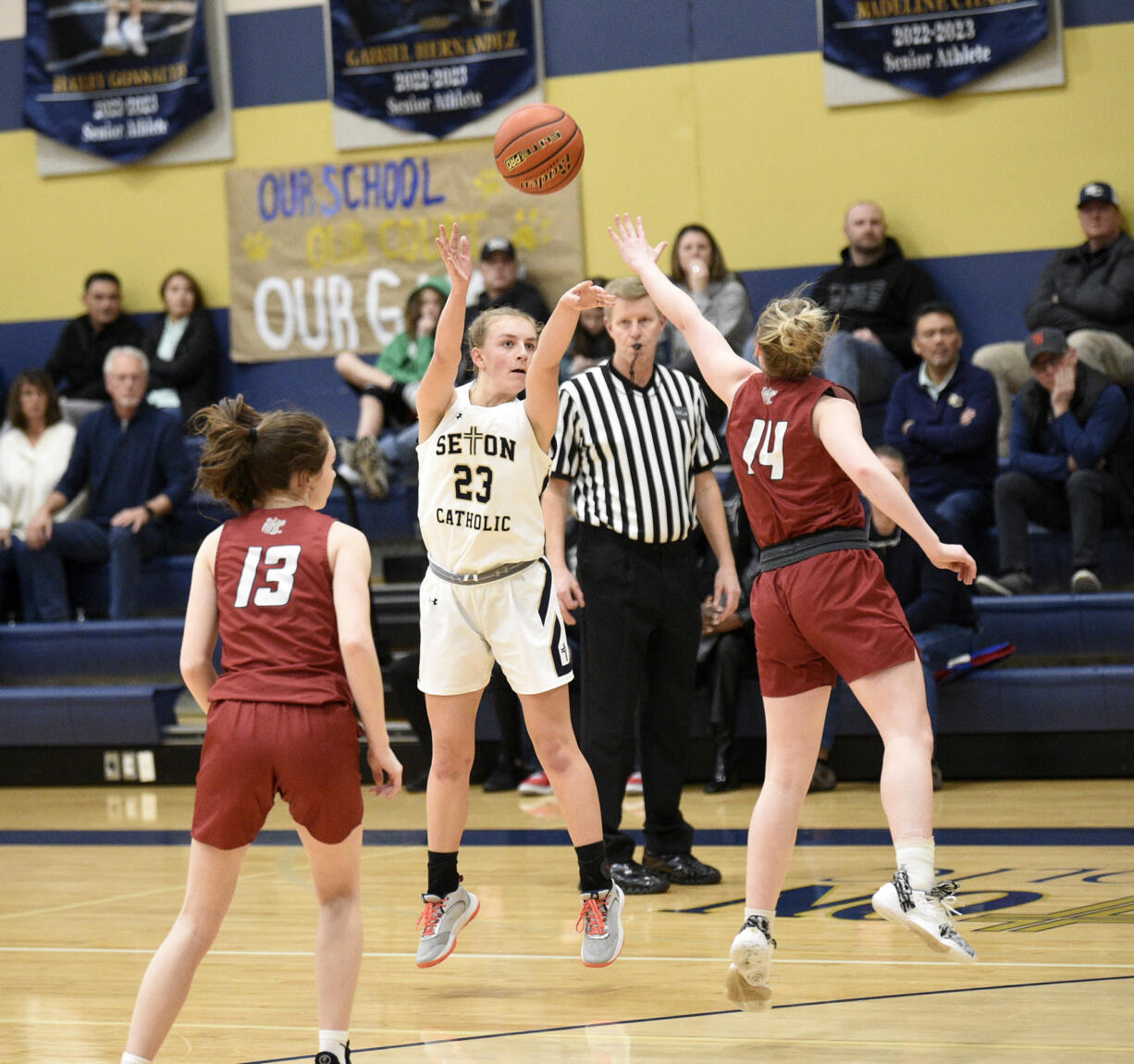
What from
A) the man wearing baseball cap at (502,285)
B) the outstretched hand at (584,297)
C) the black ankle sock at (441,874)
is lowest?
the black ankle sock at (441,874)

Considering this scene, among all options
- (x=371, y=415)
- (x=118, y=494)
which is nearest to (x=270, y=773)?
(x=371, y=415)

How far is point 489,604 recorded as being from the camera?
4223 mm

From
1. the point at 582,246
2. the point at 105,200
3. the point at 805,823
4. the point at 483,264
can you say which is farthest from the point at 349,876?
the point at 105,200

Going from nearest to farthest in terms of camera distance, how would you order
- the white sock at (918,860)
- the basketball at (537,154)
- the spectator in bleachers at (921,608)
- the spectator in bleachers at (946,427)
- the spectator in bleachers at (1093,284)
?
1. the white sock at (918,860)
2. the basketball at (537,154)
3. the spectator in bleachers at (921,608)
4. the spectator in bleachers at (946,427)
5. the spectator in bleachers at (1093,284)

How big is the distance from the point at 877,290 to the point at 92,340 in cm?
489

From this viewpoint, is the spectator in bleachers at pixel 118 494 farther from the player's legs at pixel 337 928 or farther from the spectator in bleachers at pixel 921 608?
the player's legs at pixel 337 928

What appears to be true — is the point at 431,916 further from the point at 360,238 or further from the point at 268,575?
the point at 360,238

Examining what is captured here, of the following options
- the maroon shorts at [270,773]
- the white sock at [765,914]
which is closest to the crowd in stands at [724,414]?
the white sock at [765,914]

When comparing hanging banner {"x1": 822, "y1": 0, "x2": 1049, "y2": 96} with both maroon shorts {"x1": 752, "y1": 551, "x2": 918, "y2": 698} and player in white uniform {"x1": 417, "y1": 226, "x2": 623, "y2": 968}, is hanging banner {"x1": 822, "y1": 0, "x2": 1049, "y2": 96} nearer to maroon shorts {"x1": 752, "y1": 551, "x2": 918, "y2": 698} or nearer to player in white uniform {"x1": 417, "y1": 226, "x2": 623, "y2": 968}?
player in white uniform {"x1": 417, "y1": 226, "x2": 623, "y2": 968}

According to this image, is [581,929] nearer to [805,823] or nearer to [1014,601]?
[805,823]

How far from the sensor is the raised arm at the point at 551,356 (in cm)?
397

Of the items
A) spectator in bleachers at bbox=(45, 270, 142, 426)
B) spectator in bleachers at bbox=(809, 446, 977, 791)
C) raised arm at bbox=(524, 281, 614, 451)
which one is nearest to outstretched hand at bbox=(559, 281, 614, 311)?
raised arm at bbox=(524, 281, 614, 451)

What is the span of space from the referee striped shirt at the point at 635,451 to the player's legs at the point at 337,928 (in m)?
2.13

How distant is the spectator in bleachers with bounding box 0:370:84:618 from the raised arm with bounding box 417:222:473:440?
5192mm
